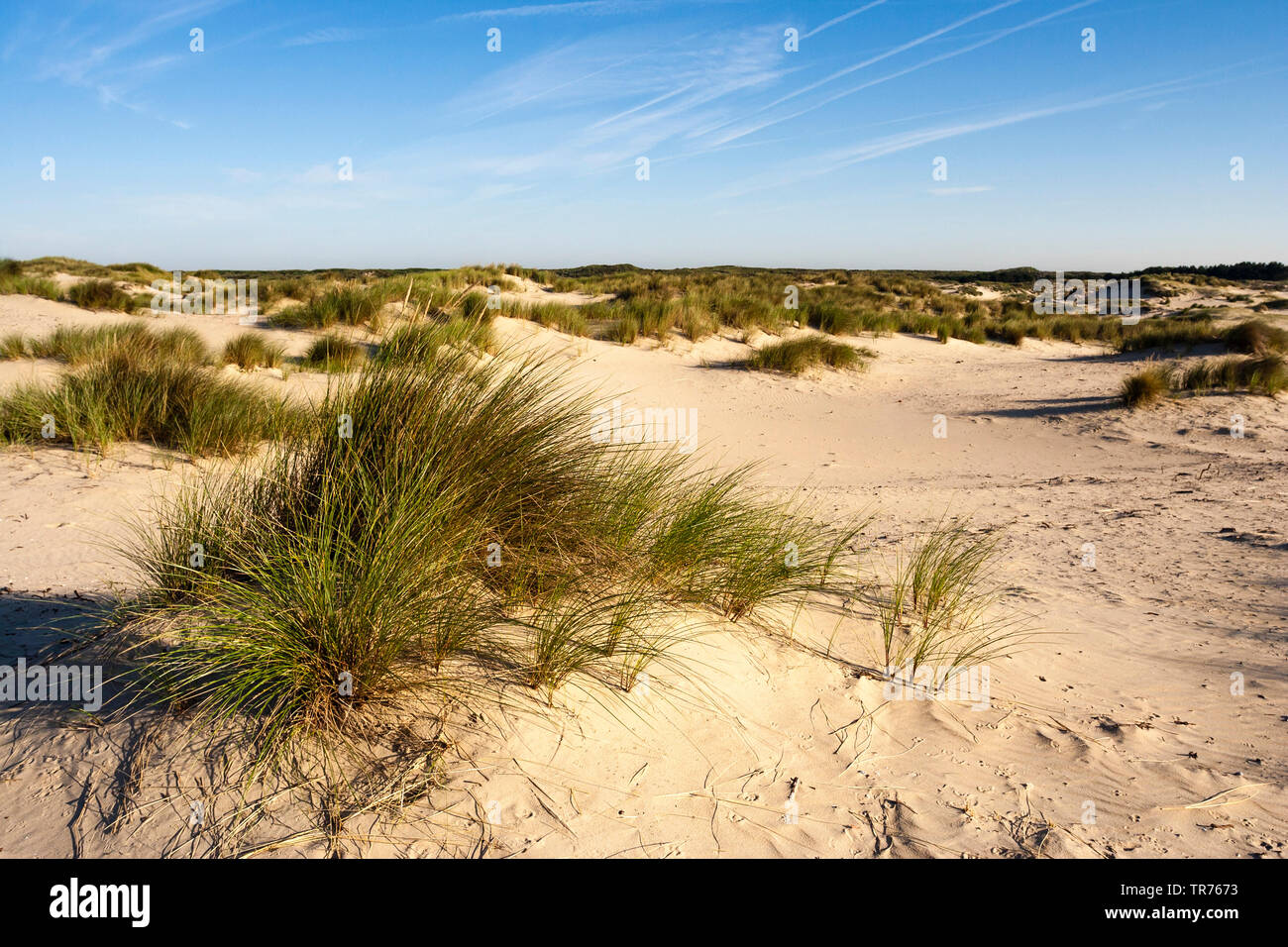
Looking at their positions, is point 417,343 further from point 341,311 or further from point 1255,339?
point 1255,339

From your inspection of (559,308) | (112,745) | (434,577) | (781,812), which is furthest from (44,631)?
(559,308)

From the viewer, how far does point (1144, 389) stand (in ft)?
33.2

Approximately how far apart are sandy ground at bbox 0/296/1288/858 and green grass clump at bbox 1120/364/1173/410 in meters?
4.40

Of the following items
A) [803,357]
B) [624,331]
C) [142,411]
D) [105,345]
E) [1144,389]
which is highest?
[624,331]

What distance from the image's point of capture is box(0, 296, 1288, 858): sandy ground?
2248 millimetres

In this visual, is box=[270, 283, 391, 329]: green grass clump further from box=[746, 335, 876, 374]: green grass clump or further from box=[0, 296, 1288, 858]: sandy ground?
box=[0, 296, 1288, 858]: sandy ground

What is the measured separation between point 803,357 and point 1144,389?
194 inches

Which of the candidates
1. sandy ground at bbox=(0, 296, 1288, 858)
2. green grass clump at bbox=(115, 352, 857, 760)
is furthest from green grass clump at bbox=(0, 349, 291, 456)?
green grass clump at bbox=(115, 352, 857, 760)

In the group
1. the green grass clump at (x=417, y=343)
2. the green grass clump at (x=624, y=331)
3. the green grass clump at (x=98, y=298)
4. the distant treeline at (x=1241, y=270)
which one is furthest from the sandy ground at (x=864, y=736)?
the distant treeline at (x=1241, y=270)

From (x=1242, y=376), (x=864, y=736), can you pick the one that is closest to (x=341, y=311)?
(x=864, y=736)

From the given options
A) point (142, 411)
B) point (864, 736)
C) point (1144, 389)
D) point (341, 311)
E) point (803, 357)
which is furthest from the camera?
point (803, 357)

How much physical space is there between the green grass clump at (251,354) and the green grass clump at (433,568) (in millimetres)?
6698

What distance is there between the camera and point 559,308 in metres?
14.8

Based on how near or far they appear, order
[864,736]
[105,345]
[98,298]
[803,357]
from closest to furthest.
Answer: [864,736]
[105,345]
[803,357]
[98,298]
